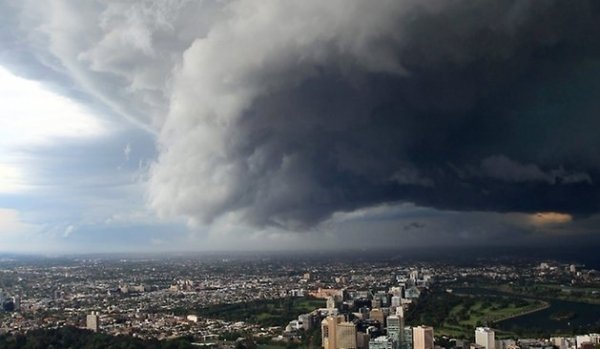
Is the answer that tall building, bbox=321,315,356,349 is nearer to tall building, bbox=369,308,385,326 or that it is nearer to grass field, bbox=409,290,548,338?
tall building, bbox=369,308,385,326

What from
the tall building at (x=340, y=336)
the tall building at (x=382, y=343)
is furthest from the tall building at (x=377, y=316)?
the tall building at (x=382, y=343)

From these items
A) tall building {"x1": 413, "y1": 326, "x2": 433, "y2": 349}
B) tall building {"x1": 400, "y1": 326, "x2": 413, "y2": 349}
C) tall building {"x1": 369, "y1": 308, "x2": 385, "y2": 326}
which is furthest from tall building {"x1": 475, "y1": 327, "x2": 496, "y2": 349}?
tall building {"x1": 369, "y1": 308, "x2": 385, "y2": 326}

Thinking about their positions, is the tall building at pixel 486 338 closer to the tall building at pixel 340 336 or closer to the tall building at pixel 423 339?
the tall building at pixel 423 339

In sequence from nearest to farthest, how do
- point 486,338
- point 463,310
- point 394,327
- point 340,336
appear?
point 486,338, point 340,336, point 394,327, point 463,310

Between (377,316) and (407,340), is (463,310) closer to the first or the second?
(377,316)

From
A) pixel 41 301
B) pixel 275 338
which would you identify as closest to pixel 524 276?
pixel 275 338

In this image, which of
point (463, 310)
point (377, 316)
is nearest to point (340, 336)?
point (377, 316)
